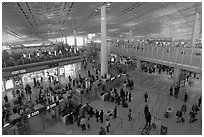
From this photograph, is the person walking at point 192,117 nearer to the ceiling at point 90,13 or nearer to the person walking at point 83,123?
the person walking at point 83,123

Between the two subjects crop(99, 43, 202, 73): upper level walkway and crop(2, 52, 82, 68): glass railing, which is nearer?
crop(2, 52, 82, 68): glass railing

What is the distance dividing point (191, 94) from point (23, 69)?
1637 centimetres

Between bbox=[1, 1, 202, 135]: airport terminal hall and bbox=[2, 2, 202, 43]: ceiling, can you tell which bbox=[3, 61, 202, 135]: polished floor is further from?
bbox=[2, 2, 202, 43]: ceiling

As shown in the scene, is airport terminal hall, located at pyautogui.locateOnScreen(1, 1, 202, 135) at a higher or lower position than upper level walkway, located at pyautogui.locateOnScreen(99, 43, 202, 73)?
lower

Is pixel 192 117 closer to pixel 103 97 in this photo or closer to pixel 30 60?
pixel 103 97

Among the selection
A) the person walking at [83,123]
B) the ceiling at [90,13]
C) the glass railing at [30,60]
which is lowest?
the person walking at [83,123]

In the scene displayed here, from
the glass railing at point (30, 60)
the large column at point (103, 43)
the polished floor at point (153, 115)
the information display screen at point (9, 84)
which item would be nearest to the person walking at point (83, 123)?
the polished floor at point (153, 115)

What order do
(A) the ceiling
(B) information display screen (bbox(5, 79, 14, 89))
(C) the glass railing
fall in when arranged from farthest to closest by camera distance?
1. (A) the ceiling
2. (B) information display screen (bbox(5, 79, 14, 89))
3. (C) the glass railing

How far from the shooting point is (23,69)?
14266 mm

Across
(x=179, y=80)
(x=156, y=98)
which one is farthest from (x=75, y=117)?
(x=179, y=80)

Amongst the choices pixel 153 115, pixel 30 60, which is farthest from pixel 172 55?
pixel 30 60

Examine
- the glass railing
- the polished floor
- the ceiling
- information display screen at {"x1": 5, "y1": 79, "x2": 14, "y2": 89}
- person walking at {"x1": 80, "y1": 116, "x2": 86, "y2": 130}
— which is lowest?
the polished floor

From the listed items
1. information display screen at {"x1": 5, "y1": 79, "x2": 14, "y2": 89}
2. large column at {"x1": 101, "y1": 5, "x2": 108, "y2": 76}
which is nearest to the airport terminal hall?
information display screen at {"x1": 5, "y1": 79, "x2": 14, "y2": 89}

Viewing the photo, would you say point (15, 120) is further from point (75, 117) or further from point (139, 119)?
point (139, 119)
